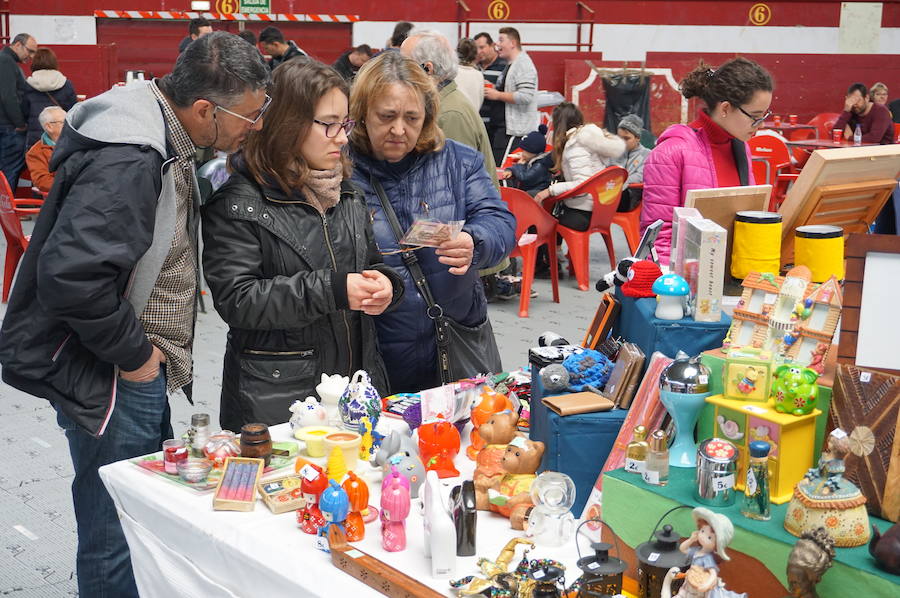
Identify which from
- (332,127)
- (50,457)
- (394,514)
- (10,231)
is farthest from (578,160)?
(394,514)

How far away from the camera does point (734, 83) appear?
10.0 feet

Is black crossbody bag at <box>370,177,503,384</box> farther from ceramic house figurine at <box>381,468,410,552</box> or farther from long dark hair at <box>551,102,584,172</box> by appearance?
long dark hair at <box>551,102,584,172</box>

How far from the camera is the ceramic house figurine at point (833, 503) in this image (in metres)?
1.36

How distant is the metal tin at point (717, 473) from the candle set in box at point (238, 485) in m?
0.86

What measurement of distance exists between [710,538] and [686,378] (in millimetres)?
337

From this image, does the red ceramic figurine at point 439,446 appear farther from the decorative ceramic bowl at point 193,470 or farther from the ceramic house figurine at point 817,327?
the ceramic house figurine at point 817,327

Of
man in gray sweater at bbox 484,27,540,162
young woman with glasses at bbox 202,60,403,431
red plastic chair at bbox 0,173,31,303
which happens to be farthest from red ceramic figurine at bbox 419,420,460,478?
man in gray sweater at bbox 484,27,540,162

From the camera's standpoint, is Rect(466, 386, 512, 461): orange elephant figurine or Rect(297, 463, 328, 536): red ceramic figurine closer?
Rect(297, 463, 328, 536): red ceramic figurine

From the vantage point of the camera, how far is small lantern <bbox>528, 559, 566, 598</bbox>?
56.7 inches

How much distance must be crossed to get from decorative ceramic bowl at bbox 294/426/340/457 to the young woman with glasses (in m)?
0.29

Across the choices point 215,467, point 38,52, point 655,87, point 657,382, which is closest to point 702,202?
point 657,382

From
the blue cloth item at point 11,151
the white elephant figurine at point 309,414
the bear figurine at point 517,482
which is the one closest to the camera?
the bear figurine at point 517,482

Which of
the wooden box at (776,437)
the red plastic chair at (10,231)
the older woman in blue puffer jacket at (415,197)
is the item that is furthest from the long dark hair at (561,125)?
the wooden box at (776,437)

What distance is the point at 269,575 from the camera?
1.69m
